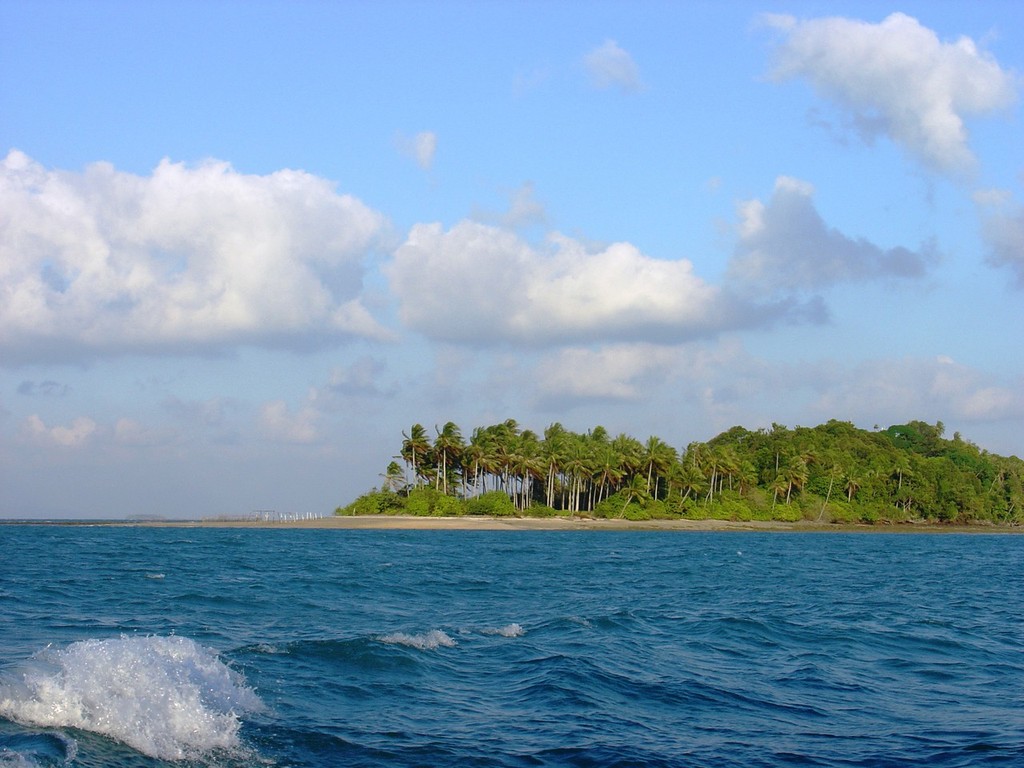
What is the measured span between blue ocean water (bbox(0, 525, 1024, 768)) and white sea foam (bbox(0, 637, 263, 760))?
0.14 feet

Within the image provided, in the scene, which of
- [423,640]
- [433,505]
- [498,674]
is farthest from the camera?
[433,505]

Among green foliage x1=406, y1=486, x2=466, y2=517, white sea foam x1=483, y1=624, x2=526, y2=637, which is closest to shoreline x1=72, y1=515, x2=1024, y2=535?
green foliage x1=406, y1=486, x2=466, y2=517

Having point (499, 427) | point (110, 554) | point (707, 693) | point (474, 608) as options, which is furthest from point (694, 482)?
point (707, 693)

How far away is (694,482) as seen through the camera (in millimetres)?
145750

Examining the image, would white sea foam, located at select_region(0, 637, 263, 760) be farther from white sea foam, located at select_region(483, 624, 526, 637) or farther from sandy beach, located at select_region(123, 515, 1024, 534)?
sandy beach, located at select_region(123, 515, 1024, 534)

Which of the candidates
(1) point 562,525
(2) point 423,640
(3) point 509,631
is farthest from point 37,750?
(1) point 562,525

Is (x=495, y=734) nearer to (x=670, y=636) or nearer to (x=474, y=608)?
(x=670, y=636)

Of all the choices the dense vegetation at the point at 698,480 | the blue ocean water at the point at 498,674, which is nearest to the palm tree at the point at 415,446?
the dense vegetation at the point at 698,480

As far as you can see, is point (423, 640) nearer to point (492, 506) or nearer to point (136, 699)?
point (136, 699)

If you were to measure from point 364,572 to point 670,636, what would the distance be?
23.3 metres

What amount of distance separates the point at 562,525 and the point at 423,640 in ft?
353

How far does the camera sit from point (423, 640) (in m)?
23.5

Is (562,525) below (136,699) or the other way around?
below

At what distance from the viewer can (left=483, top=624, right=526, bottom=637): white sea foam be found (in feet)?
83.3
